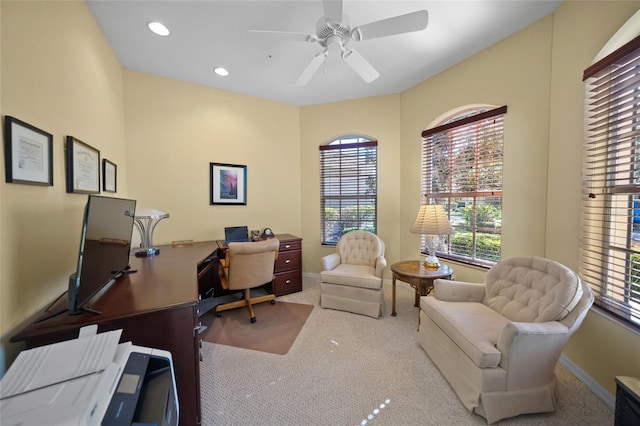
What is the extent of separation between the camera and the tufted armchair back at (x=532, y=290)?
1502 mm

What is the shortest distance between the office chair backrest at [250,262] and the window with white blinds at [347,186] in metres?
1.55

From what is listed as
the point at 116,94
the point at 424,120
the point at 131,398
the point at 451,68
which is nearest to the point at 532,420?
the point at 131,398

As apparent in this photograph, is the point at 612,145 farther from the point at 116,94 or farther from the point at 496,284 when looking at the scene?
the point at 116,94

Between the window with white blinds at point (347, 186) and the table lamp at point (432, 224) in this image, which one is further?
the window with white blinds at point (347, 186)

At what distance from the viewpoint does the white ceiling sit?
195cm

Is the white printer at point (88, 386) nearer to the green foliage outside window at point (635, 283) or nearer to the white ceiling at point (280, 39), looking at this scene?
the white ceiling at point (280, 39)

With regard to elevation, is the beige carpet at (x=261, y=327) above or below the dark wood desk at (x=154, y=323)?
below

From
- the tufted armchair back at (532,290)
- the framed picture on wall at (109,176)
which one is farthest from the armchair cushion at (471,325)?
the framed picture on wall at (109,176)

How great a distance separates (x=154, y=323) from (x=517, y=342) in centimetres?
209

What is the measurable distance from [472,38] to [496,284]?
243 centimetres

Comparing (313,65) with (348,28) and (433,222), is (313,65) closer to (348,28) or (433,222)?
(348,28)

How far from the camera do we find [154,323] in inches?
47.4

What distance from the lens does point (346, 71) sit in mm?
2922

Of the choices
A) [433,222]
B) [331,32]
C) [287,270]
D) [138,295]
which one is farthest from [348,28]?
[287,270]
